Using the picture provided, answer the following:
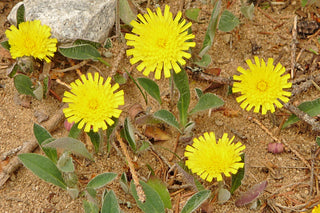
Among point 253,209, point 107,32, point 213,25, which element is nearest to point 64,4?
point 107,32

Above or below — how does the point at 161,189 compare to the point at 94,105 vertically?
below

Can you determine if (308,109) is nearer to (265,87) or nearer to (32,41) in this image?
(265,87)

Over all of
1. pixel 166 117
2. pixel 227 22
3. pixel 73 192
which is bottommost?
pixel 73 192

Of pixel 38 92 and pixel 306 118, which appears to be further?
pixel 38 92

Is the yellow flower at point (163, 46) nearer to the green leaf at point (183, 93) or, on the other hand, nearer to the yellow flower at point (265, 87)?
the green leaf at point (183, 93)

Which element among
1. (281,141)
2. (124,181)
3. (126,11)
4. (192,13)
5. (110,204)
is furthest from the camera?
(192,13)

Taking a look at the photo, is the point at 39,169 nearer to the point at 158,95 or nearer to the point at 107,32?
the point at 158,95

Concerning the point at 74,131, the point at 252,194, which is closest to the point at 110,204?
the point at 74,131
